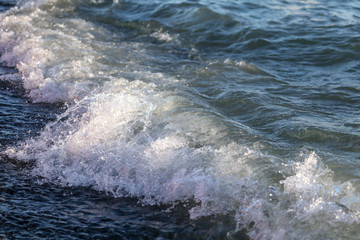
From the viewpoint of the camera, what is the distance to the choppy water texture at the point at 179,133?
4250 millimetres

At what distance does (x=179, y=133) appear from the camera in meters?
5.82

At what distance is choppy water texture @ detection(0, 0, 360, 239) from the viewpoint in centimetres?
425

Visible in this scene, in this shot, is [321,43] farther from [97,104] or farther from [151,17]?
[97,104]

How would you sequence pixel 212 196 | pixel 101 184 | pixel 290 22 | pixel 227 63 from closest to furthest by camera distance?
pixel 212 196
pixel 101 184
pixel 227 63
pixel 290 22

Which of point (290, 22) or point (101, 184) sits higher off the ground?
point (290, 22)

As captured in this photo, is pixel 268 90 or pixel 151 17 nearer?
pixel 268 90

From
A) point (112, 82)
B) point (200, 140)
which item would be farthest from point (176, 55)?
point (200, 140)

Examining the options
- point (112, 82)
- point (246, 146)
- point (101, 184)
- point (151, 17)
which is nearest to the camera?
point (101, 184)

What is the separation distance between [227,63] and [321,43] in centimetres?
263

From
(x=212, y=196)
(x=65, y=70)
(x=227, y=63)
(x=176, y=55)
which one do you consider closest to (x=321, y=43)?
(x=227, y=63)

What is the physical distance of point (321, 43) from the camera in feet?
33.8

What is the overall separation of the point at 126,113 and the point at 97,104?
0.48 m

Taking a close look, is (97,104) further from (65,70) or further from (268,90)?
(268,90)

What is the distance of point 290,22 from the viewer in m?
11.9
